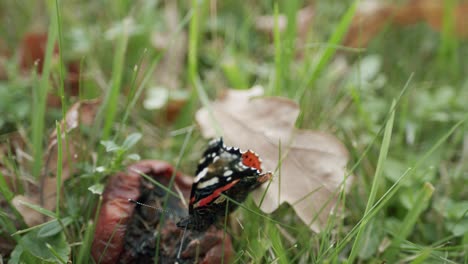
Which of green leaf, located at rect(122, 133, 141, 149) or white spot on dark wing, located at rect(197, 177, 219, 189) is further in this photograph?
green leaf, located at rect(122, 133, 141, 149)

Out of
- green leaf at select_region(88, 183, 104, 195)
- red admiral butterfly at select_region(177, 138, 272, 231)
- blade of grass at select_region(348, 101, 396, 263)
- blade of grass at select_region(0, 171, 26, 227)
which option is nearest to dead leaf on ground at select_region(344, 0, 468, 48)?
blade of grass at select_region(348, 101, 396, 263)

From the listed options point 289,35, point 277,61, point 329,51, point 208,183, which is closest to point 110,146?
point 208,183

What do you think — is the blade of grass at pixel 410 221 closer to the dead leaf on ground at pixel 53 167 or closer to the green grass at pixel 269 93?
the green grass at pixel 269 93

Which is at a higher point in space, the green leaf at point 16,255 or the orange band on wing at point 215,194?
the orange band on wing at point 215,194

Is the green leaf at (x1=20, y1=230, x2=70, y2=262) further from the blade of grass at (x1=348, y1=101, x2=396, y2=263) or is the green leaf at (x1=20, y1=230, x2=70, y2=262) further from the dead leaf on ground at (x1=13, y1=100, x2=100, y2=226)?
the blade of grass at (x1=348, y1=101, x2=396, y2=263)

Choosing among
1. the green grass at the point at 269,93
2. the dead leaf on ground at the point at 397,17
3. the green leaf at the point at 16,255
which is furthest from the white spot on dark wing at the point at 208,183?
the dead leaf on ground at the point at 397,17

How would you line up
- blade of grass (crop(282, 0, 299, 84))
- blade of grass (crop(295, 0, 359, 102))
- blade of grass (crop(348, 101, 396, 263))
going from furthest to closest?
blade of grass (crop(282, 0, 299, 84)), blade of grass (crop(295, 0, 359, 102)), blade of grass (crop(348, 101, 396, 263))

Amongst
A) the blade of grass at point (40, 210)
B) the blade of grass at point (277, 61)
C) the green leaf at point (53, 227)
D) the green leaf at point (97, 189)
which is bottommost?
the green leaf at point (53, 227)
